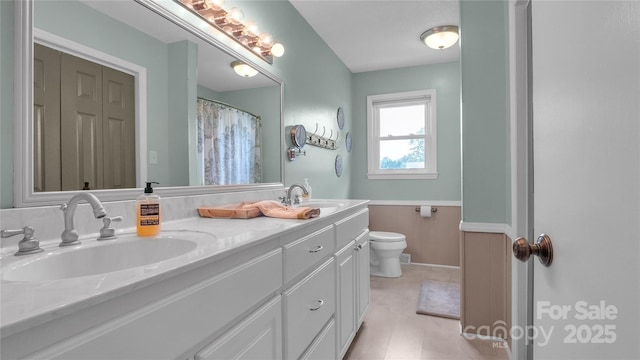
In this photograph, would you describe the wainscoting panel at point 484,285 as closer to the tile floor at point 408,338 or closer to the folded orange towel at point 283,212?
the tile floor at point 408,338

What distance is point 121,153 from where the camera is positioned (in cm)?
110

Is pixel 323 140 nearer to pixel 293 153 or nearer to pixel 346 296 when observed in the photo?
pixel 293 153

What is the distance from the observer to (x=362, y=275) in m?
2.07

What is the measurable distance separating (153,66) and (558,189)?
1.39 m

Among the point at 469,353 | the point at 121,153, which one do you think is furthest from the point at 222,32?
the point at 469,353

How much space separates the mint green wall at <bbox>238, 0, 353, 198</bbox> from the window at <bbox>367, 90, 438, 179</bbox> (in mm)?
498

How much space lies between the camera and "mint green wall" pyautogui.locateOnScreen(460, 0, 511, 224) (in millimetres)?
1929

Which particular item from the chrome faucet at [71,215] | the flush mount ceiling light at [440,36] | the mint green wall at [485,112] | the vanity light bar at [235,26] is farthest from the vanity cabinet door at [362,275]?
the flush mount ceiling light at [440,36]

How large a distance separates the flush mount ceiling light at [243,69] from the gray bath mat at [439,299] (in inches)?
84.7

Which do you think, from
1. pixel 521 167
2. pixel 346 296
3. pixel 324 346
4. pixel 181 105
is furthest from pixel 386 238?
pixel 181 105

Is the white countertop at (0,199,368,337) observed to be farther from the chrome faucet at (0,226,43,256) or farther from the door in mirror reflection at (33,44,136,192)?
the door in mirror reflection at (33,44,136,192)

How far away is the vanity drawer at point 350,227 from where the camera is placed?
5.41 feet

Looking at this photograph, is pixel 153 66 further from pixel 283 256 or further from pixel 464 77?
pixel 464 77

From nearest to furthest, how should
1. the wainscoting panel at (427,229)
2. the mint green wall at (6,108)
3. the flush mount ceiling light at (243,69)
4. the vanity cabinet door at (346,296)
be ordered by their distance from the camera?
the mint green wall at (6,108)
the vanity cabinet door at (346,296)
the flush mount ceiling light at (243,69)
the wainscoting panel at (427,229)
